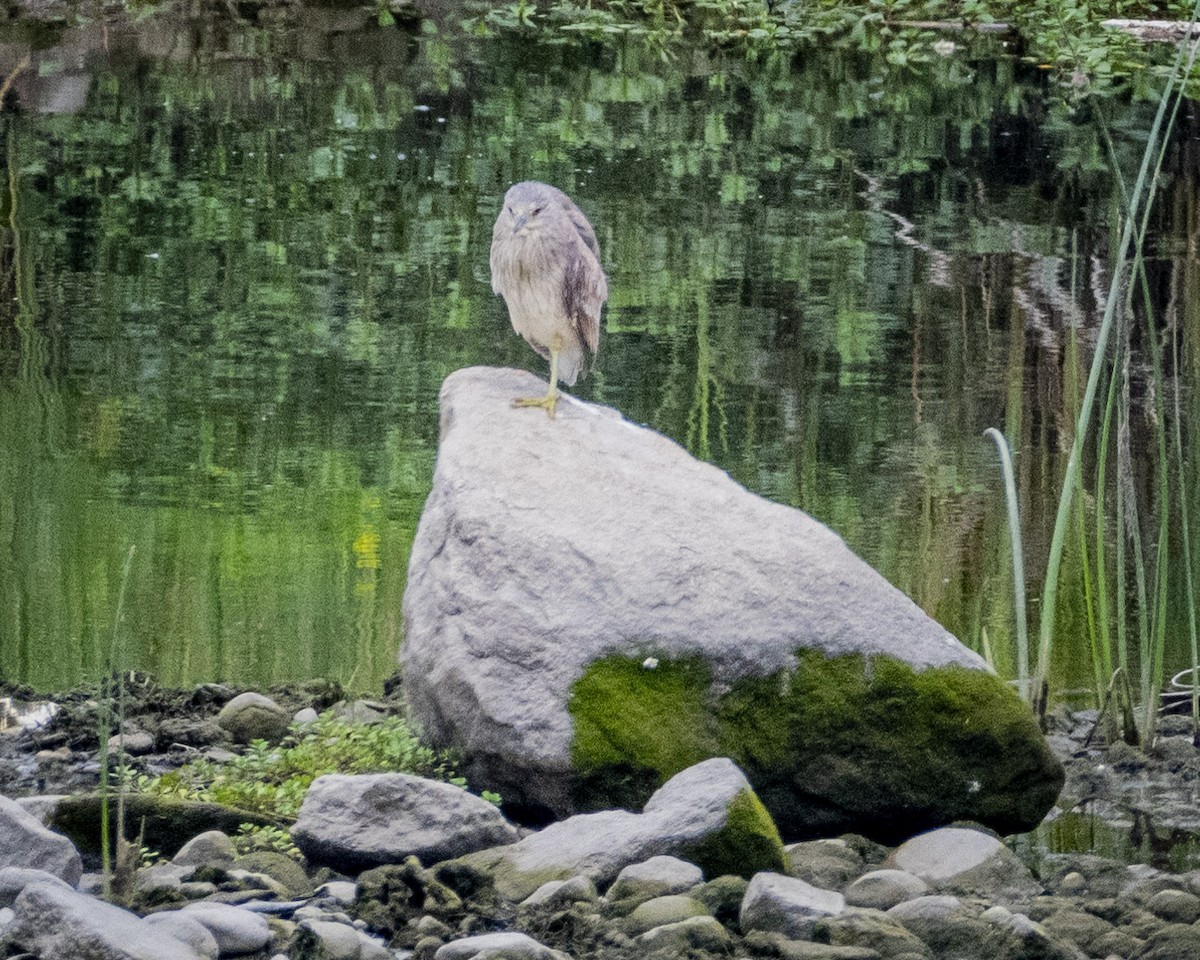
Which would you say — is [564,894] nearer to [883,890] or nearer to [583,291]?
[883,890]

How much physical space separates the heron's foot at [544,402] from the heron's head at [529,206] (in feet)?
1.66

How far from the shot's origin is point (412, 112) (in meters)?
16.5

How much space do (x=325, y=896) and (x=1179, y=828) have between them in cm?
231

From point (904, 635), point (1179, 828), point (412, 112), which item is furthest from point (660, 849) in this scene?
point (412, 112)

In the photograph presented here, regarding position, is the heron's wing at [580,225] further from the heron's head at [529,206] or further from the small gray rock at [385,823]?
the small gray rock at [385,823]

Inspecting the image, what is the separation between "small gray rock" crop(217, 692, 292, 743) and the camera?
17.9ft

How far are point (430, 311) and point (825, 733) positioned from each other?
5630 mm

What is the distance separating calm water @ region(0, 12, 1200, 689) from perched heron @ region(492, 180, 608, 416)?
1.12 metres

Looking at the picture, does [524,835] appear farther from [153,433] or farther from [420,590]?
[153,433]

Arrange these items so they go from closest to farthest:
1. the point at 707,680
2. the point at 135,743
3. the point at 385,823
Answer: the point at 385,823, the point at 707,680, the point at 135,743

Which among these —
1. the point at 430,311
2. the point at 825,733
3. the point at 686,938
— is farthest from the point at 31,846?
the point at 430,311

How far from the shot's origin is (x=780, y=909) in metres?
4.14

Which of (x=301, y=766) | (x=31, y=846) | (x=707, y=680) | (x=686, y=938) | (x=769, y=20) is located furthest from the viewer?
(x=769, y=20)

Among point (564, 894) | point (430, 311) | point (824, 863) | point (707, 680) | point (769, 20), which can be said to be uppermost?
point (769, 20)
